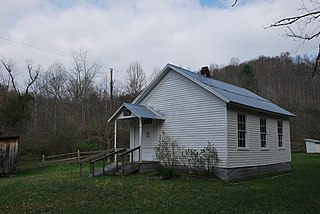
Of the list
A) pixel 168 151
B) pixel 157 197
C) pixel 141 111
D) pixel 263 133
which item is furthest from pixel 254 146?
pixel 157 197

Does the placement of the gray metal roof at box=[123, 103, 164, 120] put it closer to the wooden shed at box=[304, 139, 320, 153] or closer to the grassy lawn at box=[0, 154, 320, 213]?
the grassy lawn at box=[0, 154, 320, 213]

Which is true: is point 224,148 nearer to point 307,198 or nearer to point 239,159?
point 239,159

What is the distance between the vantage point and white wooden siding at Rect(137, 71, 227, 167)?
14172 millimetres

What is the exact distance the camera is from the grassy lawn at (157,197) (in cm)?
788

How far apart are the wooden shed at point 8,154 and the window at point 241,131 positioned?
13047 mm

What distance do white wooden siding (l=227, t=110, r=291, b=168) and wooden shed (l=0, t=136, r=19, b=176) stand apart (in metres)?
12.7

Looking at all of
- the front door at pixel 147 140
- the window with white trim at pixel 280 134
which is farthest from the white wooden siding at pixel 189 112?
the window with white trim at pixel 280 134

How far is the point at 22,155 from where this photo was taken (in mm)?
26594

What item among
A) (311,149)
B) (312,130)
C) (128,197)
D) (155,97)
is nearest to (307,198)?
(128,197)

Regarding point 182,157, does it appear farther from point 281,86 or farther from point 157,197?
point 281,86

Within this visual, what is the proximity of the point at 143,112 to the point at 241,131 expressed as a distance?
5128 mm

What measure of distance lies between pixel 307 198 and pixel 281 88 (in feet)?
147

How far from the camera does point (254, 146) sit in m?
15.8

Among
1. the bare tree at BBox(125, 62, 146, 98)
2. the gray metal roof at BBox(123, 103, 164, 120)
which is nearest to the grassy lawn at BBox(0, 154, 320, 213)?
the gray metal roof at BBox(123, 103, 164, 120)
